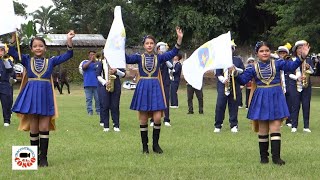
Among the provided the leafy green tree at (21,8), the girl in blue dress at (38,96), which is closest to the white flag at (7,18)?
the girl in blue dress at (38,96)

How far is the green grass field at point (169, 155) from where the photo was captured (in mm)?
7594

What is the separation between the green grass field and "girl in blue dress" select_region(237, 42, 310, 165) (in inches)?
14.7

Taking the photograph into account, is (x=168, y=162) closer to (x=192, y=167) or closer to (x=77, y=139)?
(x=192, y=167)

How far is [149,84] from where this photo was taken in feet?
31.4

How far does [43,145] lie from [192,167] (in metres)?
2.27

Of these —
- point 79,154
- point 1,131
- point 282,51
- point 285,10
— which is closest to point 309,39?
point 285,10

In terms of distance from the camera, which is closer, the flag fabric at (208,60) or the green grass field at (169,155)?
the green grass field at (169,155)

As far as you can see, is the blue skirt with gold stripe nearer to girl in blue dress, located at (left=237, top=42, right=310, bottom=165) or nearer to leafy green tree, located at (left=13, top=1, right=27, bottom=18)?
girl in blue dress, located at (left=237, top=42, right=310, bottom=165)

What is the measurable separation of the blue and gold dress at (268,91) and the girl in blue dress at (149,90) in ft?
4.95

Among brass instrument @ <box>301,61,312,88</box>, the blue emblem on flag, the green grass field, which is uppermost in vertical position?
the blue emblem on flag

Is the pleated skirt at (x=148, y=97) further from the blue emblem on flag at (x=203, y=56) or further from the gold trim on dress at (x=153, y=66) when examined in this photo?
the blue emblem on flag at (x=203, y=56)

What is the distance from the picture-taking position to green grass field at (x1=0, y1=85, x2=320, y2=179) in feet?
24.9

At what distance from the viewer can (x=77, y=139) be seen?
37.6 feet

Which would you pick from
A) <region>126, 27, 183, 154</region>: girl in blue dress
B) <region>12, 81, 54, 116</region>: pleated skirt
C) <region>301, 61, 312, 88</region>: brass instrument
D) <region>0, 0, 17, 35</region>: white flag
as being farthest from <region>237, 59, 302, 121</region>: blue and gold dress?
<region>301, 61, 312, 88</region>: brass instrument
